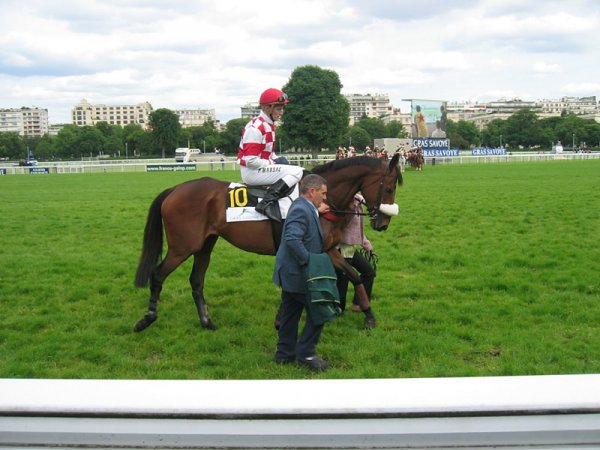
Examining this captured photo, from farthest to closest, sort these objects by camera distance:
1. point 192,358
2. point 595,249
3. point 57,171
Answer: point 57,171, point 595,249, point 192,358

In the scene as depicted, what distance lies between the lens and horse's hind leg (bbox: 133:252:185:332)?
5.61m

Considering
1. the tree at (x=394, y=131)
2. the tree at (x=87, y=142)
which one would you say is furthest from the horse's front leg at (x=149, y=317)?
the tree at (x=394, y=131)

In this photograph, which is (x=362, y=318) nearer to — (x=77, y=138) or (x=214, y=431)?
(x=214, y=431)

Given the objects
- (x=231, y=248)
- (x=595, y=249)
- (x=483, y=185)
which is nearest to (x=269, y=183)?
(x=231, y=248)

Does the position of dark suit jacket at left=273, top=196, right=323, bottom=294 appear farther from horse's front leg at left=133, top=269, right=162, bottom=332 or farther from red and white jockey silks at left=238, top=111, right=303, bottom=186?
horse's front leg at left=133, top=269, right=162, bottom=332

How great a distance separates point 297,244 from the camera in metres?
4.07

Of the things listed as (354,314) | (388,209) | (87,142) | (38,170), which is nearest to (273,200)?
(388,209)

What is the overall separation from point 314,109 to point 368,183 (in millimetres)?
54682

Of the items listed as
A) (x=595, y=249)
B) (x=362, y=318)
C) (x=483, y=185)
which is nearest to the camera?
(x=362, y=318)

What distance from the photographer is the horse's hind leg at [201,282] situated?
5727mm

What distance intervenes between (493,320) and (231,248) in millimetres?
5369

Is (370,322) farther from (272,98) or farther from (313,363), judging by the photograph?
(272,98)

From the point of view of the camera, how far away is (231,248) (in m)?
10.1

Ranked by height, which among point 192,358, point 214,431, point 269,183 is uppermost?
point 269,183
